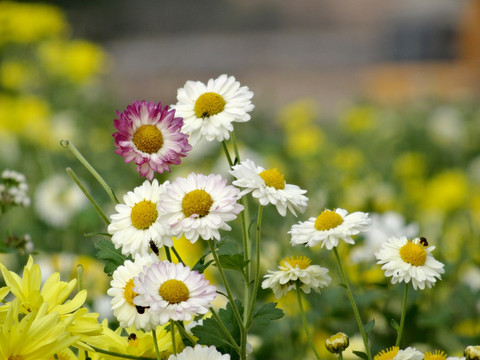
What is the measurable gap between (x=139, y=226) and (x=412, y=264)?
0.58 feet

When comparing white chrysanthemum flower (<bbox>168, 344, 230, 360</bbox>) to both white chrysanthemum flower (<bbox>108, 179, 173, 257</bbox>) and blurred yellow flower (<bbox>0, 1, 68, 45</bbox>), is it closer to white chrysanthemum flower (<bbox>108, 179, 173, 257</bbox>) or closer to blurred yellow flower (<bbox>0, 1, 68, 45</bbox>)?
white chrysanthemum flower (<bbox>108, 179, 173, 257</bbox>)

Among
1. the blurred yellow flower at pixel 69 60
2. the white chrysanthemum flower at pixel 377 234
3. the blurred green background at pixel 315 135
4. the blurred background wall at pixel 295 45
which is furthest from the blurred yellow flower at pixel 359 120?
the white chrysanthemum flower at pixel 377 234

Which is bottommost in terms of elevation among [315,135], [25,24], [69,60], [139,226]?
[139,226]

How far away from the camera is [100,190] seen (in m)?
1.63

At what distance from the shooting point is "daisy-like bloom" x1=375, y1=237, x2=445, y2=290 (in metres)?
0.51

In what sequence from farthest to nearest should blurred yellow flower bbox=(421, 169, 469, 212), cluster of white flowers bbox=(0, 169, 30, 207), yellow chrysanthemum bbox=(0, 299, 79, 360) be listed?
blurred yellow flower bbox=(421, 169, 469, 212)
cluster of white flowers bbox=(0, 169, 30, 207)
yellow chrysanthemum bbox=(0, 299, 79, 360)

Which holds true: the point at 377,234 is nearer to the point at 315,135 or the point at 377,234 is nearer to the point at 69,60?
the point at 315,135

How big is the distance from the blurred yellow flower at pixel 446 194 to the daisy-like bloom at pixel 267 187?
1398mm

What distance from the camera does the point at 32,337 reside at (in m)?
0.45

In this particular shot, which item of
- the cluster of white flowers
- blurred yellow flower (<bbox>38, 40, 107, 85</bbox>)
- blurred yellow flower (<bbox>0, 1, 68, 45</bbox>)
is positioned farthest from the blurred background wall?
the cluster of white flowers

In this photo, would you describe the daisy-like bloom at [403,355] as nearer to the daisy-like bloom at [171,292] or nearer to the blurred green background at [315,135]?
the daisy-like bloom at [171,292]

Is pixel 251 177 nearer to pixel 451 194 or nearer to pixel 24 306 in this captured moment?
pixel 24 306

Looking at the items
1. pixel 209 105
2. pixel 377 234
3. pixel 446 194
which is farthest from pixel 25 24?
pixel 209 105

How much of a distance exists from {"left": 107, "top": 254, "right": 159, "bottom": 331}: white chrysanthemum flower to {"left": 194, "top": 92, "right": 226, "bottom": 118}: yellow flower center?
10 cm
